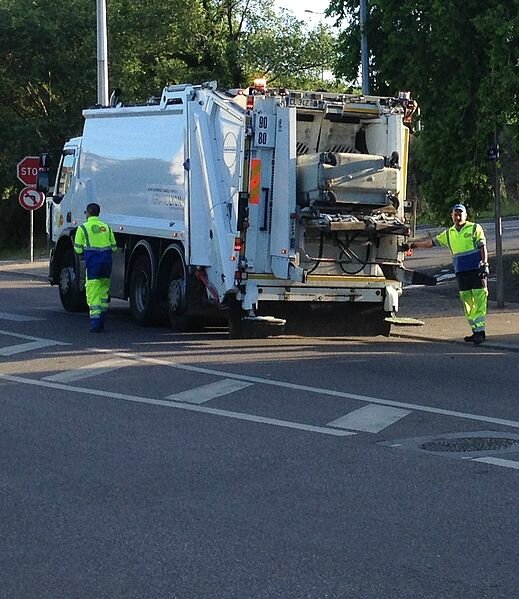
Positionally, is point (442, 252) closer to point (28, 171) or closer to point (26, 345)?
point (28, 171)

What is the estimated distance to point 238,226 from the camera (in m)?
15.4

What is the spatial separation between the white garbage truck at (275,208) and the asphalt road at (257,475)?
4.24 feet

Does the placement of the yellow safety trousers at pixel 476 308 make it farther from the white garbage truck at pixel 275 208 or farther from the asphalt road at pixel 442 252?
the asphalt road at pixel 442 252

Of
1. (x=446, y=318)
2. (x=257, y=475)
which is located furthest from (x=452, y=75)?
(x=257, y=475)

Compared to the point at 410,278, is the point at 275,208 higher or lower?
higher

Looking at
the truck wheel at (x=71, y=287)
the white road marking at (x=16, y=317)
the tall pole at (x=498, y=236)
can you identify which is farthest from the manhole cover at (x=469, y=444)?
the truck wheel at (x=71, y=287)

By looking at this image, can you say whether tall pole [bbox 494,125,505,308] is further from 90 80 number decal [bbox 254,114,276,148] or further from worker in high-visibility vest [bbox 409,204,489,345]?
90 80 number decal [bbox 254,114,276,148]

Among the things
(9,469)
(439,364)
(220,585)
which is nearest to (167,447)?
(9,469)

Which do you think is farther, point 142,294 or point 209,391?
point 142,294

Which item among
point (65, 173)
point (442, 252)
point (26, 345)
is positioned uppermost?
point (65, 173)

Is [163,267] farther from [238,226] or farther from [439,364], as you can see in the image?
[439,364]

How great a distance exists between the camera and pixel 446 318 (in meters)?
19.2

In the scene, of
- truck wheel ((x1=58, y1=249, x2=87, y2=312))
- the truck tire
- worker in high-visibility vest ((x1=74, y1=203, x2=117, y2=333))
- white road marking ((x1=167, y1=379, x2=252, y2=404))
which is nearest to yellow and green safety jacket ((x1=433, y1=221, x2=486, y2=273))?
the truck tire

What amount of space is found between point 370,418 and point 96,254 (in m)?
7.51
